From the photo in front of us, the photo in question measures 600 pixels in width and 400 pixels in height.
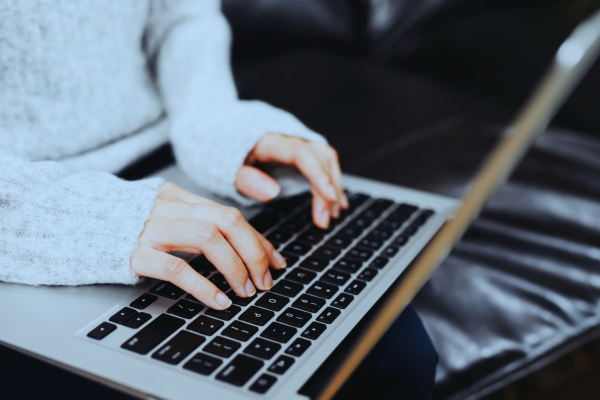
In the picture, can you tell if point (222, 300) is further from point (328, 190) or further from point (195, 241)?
point (328, 190)

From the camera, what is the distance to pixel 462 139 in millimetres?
890

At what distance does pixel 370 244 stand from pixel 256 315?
15 cm

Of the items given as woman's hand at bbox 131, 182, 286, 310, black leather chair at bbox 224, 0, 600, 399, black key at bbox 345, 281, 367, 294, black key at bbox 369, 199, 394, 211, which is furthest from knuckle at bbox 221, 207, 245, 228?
black leather chair at bbox 224, 0, 600, 399

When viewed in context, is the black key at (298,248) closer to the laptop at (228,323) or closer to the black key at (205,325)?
the laptop at (228,323)

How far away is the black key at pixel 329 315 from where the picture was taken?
0.36 meters

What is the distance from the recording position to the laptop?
0.30 metres

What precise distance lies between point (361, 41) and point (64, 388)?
929mm

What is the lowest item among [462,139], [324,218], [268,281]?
[268,281]

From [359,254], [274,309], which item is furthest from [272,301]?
[359,254]

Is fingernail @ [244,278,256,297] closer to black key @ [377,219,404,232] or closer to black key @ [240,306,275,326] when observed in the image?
black key @ [240,306,275,326]

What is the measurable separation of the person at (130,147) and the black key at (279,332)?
40 mm

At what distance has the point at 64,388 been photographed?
372mm

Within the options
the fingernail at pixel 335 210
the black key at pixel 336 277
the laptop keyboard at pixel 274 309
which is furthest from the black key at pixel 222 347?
the fingernail at pixel 335 210

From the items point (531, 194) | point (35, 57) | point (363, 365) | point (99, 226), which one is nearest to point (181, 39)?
point (35, 57)
